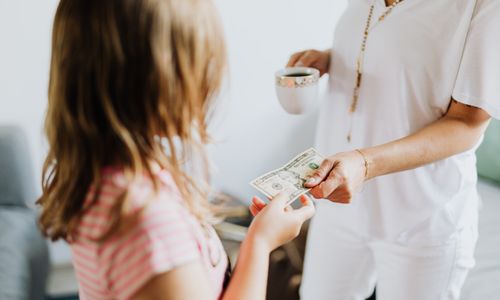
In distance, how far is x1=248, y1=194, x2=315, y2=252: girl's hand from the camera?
0.72 m

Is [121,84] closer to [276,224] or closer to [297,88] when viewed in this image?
[276,224]

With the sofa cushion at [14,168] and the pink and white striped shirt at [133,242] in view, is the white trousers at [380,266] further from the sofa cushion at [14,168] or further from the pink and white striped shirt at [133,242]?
the sofa cushion at [14,168]

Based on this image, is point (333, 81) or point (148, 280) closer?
point (148, 280)

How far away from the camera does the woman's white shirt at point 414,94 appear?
2.91ft

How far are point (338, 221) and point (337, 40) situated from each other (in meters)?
0.44

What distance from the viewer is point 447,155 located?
3.15 feet

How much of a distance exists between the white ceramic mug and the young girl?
42 cm

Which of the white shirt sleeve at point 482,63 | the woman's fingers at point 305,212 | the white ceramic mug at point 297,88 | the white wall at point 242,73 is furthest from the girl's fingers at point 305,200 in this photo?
the white wall at point 242,73

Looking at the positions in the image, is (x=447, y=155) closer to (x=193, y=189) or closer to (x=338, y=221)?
(x=338, y=221)

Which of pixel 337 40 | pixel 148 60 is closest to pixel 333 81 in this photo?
pixel 337 40

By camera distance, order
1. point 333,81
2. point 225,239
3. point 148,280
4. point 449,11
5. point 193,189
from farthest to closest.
→ point 225,239 < point 333,81 < point 449,11 < point 193,189 < point 148,280

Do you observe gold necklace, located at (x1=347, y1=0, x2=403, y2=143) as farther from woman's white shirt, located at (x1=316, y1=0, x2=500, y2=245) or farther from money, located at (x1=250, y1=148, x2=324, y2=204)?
money, located at (x1=250, y1=148, x2=324, y2=204)

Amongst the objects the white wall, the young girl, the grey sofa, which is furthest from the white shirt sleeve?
the grey sofa

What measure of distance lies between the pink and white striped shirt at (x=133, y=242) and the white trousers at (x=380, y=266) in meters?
0.61
